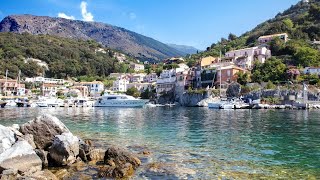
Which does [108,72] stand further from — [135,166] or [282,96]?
[135,166]

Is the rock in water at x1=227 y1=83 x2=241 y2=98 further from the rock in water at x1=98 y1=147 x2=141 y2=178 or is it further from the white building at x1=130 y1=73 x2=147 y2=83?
the rock in water at x1=98 y1=147 x2=141 y2=178

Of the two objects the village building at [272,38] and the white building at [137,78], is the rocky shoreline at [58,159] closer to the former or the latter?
the village building at [272,38]

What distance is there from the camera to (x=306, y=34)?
100812mm

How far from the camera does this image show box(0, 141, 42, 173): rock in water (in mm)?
11859

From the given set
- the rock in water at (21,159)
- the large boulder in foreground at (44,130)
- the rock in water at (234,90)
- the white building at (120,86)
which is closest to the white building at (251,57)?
the rock in water at (234,90)

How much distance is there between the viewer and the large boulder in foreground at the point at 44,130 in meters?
15.4

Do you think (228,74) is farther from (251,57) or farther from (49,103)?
(49,103)

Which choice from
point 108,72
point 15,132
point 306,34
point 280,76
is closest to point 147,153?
point 15,132

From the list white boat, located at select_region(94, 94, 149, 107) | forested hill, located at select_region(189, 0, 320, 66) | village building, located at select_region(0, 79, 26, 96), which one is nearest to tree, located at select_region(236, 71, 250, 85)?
forested hill, located at select_region(189, 0, 320, 66)

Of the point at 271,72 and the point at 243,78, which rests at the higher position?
the point at 271,72

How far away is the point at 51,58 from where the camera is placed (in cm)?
15900

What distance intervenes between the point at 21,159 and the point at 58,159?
182 centimetres

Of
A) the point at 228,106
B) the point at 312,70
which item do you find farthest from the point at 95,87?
the point at 312,70

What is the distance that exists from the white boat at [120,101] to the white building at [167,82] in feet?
67.9
